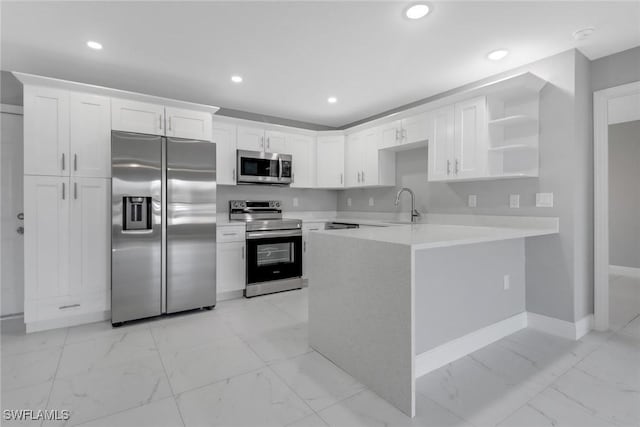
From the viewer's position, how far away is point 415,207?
4020mm

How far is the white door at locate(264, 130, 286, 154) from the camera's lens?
4.29 meters

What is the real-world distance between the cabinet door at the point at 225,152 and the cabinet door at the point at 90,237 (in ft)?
4.11

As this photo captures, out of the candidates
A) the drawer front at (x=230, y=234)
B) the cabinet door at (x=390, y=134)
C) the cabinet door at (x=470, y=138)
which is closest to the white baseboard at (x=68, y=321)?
the drawer front at (x=230, y=234)

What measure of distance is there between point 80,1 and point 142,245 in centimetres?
194

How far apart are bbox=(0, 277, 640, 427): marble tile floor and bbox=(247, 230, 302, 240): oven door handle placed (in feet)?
4.07

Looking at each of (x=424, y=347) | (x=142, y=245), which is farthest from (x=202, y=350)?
(x=424, y=347)

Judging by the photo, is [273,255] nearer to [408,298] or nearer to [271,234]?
[271,234]

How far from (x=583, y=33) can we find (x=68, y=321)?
4933 millimetres

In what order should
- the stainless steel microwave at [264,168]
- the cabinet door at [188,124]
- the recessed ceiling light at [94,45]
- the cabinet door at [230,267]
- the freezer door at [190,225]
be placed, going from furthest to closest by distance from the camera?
the stainless steel microwave at [264,168]
the cabinet door at [230,267]
the cabinet door at [188,124]
the freezer door at [190,225]
the recessed ceiling light at [94,45]

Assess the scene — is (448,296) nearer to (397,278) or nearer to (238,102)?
(397,278)

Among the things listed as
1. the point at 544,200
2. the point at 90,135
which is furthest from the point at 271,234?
the point at 544,200

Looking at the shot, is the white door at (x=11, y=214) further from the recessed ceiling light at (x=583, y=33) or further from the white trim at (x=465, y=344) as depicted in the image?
the recessed ceiling light at (x=583, y=33)

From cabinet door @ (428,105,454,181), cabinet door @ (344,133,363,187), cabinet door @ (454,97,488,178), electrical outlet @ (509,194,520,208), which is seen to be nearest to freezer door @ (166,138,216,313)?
cabinet door @ (344,133,363,187)

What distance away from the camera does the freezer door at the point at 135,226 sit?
288 cm
